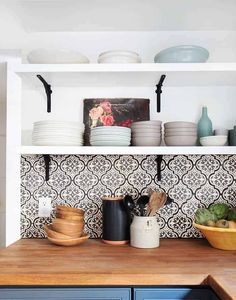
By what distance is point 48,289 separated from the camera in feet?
4.40

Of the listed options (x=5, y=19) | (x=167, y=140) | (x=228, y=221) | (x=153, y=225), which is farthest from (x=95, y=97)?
(x=228, y=221)

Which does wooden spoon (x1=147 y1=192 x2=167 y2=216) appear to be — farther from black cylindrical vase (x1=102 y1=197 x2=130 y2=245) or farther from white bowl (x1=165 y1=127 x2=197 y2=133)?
white bowl (x1=165 y1=127 x2=197 y2=133)

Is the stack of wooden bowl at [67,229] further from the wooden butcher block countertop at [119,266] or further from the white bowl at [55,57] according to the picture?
the white bowl at [55,57]

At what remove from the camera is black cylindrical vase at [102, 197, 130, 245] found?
1.81m

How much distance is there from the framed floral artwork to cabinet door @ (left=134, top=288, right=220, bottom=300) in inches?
38.9

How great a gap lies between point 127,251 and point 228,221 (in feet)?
1.79

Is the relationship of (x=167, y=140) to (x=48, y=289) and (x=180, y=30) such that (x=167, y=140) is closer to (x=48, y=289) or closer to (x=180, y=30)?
(x=180, y=30)

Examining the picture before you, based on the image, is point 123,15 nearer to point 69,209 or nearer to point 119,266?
point 69,209

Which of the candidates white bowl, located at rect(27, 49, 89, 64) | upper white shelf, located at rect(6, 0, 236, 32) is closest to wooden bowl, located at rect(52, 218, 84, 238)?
white bowl, located at rect(27, 49, 89, 64)

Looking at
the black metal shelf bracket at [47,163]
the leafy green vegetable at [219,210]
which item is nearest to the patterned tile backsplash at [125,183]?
the black metal shelf bracket at [47,163]

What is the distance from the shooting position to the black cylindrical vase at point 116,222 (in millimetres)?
1807

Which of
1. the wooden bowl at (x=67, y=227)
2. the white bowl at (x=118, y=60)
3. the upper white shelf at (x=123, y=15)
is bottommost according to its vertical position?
the wooden bowl at (x=67, y=227)

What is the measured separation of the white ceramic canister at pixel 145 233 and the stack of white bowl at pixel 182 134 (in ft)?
1.40

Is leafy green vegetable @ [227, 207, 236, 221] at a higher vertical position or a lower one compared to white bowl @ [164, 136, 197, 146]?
lower
